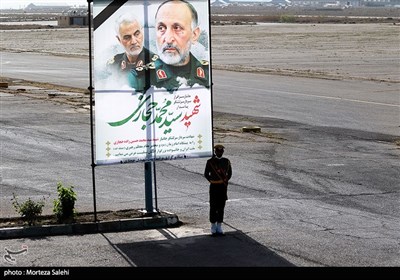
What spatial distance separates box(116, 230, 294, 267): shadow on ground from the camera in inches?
587

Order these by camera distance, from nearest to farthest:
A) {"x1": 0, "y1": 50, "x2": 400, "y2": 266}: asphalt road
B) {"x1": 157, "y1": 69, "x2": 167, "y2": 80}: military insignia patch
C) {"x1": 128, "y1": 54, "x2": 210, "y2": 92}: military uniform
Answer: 1. {"x1": 0, "y1": 50, "x2": 400, "y2": 266}: asphalt road
2. {"x1": 128, "y1": 54, "x2": 210, "y2": 92}: military uniform
3. {"x1": 157, "y1": 69, "x2": 167, "y2": 80}: military insignia patch

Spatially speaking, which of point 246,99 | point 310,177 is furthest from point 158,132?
point 246,99

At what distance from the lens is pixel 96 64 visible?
1727 cm

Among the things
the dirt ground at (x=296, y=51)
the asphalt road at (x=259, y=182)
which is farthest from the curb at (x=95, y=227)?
the dirt ground at (x=296, y=51)

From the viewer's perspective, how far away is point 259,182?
22844 millimetres

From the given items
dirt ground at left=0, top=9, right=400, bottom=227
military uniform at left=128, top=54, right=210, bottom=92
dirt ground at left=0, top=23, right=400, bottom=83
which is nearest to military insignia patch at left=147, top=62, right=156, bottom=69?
military uniform at left=128, top=54, right=210, bottom=92

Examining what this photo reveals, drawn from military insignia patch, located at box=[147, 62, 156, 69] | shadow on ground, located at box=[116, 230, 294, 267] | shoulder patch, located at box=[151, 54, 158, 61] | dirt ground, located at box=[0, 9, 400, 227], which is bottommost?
shadow on ground, located at box=[116, 230, 294, 267]

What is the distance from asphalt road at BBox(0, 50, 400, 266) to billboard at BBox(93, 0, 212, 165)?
161 cm

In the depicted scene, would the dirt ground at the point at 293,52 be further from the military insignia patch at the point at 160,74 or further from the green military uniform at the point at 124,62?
the green military uniform at the point at 124,62

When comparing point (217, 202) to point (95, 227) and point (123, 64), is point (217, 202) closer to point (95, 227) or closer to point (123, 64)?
point (95, 227)

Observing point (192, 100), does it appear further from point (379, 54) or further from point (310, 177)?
point (379, 54)

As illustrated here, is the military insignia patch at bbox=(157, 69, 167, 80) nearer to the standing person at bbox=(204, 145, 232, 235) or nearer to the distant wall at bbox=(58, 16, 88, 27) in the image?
the standing person at bbox=(204, 145, 232, 235)

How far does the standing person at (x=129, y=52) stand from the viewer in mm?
17281

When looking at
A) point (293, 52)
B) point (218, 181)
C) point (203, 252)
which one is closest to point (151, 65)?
point (218, 181)
